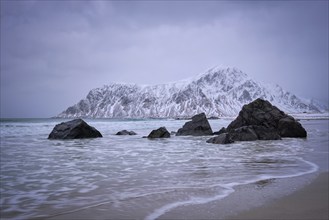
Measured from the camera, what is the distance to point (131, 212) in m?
4.61

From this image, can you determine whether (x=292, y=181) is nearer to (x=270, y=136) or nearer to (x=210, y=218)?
(x=210, y=218)

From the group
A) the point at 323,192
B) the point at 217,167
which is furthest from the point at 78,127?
the point at 323,192

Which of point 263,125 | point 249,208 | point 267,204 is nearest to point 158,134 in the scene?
point 263,125

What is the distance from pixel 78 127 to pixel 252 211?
2186cm

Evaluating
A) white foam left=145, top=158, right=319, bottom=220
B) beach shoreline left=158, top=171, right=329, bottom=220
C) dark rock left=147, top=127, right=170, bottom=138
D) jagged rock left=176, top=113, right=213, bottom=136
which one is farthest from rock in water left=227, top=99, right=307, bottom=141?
beach shoreline left=158, top=171, right=329, bottom=220

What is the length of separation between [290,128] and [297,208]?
21293 mm

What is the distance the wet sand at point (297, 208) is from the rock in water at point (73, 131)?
20980 mm

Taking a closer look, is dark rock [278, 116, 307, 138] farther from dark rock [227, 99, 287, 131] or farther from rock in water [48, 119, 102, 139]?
rock in water [48, 119, 102, 139]

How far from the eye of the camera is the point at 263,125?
25.0 meters

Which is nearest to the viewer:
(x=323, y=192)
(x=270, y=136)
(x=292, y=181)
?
(x=323, y=192)

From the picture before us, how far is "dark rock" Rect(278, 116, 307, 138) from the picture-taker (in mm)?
23328

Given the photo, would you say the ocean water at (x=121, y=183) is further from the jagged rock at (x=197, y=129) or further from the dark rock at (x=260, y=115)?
the jagged rock at (x=197, y=129)

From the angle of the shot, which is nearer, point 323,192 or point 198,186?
point 323,192

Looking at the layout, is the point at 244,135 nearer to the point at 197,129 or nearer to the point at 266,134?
the point at 266,134
